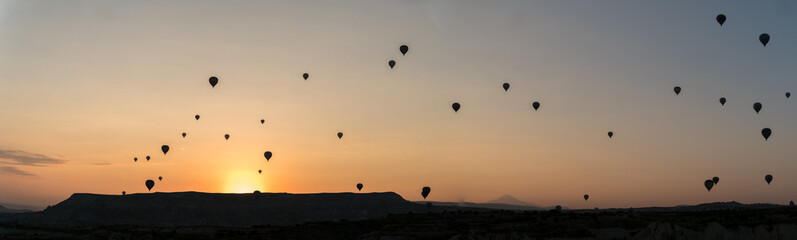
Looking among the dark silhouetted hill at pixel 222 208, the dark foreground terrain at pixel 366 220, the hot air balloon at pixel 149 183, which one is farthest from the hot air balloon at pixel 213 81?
the dark silhouetted hill at pixel 222 208

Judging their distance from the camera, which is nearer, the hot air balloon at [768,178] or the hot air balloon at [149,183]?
the hot air balloon at [768,178]

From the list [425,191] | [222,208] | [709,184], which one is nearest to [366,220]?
[425,191]

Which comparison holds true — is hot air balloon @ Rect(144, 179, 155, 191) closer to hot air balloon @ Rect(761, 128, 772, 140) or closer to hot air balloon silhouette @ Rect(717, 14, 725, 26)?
hot air balloon silhouette @ Rect(717, 14, 725, 26)

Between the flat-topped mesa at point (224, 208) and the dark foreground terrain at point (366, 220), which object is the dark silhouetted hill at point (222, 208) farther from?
the dark foreground terrain at point (366, 220)

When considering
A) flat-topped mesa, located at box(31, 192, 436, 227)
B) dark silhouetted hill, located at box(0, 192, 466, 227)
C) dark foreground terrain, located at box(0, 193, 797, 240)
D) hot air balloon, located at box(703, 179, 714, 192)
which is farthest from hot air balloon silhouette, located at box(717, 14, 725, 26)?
dark silhouetted hill, located at box(0, 192, 466, 227)

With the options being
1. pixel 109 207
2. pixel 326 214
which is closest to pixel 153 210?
pixel 109 207

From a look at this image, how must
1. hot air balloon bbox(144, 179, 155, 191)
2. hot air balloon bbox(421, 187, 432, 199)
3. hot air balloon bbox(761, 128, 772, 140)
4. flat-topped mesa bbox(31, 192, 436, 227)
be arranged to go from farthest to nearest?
flat-topped mesa bbox(31, 192, 436, 227), hot air balloon bbox(144, 179, 155, 191), hot air balloon bbox(421, 187, 432, 199), hot air balloon bbox(761, 128, 772, 140)
